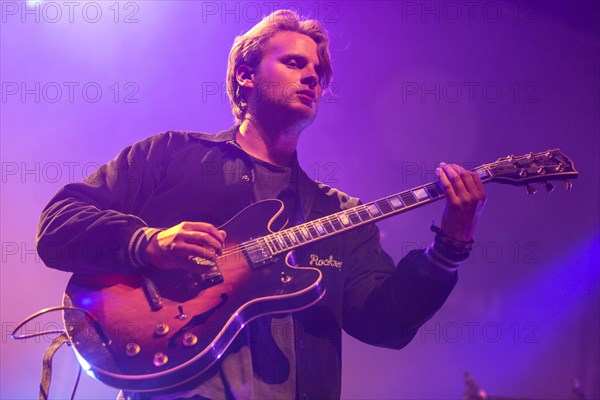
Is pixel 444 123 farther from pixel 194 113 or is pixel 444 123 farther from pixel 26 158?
pixel 26 158

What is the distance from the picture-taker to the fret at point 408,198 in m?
2.76

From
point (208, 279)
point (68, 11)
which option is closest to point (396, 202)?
point (208, 279)

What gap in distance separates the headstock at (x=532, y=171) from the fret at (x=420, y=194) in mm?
302

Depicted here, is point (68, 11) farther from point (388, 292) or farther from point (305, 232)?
point (388, 292)

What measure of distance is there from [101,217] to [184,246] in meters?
0.46

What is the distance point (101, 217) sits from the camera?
7.80 ft

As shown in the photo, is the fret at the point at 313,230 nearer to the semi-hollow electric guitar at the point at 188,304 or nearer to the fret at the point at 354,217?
the semi-hollow electric guitar at the point at 188,304

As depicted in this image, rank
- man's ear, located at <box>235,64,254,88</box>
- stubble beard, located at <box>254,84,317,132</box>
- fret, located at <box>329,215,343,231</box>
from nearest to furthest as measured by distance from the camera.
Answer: fret, located at <box>329,215,343,231</box> → stubble beard, located at <box>254,84,317,132</box> → man's ear, located at <box>235,64,254,88</box>

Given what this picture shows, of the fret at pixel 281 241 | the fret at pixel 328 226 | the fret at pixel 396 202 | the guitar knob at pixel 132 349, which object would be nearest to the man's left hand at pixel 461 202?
the fret at pixel 396 202

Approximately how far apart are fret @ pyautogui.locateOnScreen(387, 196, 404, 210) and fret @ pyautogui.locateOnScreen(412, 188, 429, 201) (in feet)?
0.28

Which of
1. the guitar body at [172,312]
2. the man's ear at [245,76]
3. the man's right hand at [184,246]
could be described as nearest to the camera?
the guitar body at [172,312]

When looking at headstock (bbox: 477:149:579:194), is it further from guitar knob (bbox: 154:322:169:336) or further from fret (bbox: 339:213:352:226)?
guitar knob (bbox: 154:322:169:336)

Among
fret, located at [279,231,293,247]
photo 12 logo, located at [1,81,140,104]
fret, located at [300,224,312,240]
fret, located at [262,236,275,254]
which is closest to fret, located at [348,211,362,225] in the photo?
fret, located at [300,224,312,240]

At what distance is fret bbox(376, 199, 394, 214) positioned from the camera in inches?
108
